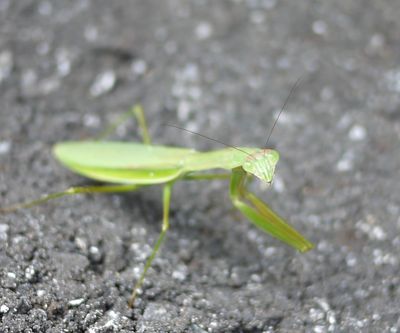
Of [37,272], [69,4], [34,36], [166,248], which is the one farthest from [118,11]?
[37,272]

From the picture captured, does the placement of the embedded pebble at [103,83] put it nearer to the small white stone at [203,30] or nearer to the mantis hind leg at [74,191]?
the small white stone at [203,30]

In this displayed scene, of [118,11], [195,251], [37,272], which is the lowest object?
[195,251]

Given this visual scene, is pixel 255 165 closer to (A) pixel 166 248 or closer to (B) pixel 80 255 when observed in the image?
(A) pixel 166 248

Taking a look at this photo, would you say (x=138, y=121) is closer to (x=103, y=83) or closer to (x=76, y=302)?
(x=103, y=83)

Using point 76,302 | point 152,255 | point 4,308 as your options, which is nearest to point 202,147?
point 152,255

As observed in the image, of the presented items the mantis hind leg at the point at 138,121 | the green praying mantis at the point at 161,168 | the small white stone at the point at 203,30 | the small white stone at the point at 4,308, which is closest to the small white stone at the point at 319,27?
the small white stone at the point at 203,30
